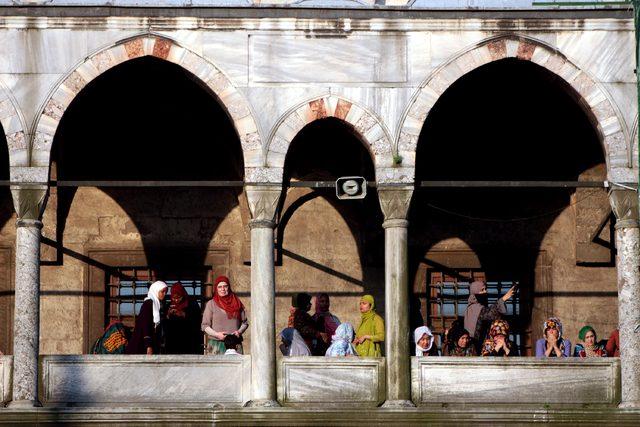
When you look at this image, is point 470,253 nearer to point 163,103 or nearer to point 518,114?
point 518,114

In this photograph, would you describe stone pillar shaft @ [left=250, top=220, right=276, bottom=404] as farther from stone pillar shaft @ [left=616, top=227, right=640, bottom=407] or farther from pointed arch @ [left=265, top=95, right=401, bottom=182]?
stone pillar shaft @ [left=616, top=227, right=640, bottom=407]

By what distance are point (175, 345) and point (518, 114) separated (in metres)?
5.85

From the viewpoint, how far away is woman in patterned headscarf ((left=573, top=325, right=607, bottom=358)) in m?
26.0

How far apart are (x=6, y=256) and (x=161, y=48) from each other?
14.9 feet

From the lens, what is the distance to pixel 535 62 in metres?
25.5

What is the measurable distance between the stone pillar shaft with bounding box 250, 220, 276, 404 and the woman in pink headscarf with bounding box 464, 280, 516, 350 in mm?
2713

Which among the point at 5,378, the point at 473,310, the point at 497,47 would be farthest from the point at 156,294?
the point at 497,47

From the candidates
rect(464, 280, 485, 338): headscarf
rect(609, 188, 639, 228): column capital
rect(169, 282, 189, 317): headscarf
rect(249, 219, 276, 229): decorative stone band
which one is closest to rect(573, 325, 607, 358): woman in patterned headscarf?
rect(464, 280, 485, 338): headscarf

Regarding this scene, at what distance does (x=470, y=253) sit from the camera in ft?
93.6

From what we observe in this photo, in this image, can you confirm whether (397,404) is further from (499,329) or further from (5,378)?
(5,378)

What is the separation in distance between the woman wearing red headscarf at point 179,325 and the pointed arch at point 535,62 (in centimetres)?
338

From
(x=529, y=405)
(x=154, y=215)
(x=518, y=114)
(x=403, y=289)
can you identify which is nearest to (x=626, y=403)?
(x=529, y=405)

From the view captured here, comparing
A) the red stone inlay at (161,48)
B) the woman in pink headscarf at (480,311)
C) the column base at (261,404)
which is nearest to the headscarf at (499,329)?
the woman in pink headscarf at (480,311)

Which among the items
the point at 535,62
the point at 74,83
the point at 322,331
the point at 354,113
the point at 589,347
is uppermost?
the point at 535,62
